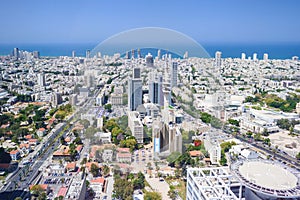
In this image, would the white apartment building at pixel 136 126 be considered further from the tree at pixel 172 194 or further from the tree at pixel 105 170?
the tree at pixel 172 194

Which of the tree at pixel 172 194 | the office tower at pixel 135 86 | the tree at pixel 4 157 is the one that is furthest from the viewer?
the tree at pixel 4 157

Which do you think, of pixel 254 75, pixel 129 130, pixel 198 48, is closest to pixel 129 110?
pixel 129 130

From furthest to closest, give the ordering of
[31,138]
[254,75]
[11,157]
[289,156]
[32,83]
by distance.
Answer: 1. [254,75]
2. [32,83]
3. [31,138]
4. [289,156]
5. [11,157]

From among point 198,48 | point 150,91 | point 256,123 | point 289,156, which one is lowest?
point 289,156

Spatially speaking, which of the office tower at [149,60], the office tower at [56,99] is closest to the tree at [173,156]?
the office tower at [149,60]

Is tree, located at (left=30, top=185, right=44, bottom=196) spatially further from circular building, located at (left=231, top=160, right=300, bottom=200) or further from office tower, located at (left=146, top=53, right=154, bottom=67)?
circular building, located at (left=231, top=160, right=300, bottom=200)

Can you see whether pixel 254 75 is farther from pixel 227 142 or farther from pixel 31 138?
pixel 31 138
